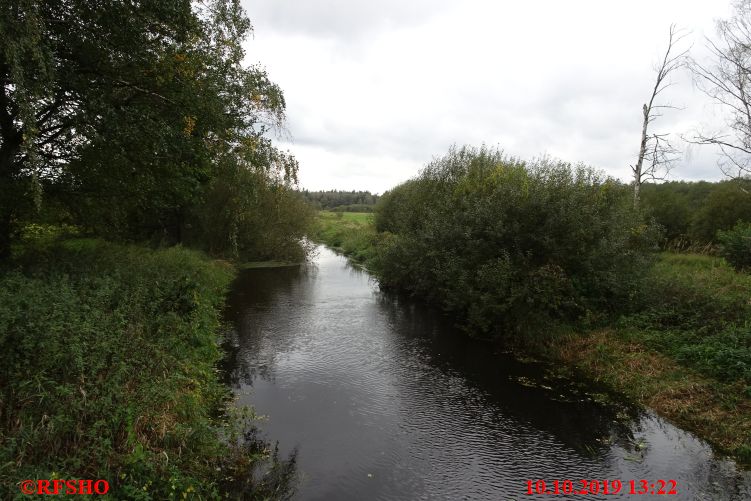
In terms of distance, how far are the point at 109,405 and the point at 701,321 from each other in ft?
46.8

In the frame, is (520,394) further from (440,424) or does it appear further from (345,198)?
(345,198)

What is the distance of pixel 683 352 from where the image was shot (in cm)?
1132

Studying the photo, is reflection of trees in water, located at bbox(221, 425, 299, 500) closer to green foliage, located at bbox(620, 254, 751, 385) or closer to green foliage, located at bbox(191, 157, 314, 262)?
green foliage, located at bbox(620, 254, 751, 385)

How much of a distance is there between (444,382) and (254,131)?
9972 mm

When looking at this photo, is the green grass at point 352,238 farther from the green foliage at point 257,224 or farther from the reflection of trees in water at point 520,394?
the reflection of trees in water at point 520,394

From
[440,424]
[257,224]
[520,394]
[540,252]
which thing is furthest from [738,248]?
[257,224]

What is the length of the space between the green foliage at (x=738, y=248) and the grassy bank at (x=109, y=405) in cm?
1906

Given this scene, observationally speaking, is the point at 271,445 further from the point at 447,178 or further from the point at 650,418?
the point at 447,178

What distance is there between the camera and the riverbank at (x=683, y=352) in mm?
9188

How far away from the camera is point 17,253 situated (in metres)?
14.0

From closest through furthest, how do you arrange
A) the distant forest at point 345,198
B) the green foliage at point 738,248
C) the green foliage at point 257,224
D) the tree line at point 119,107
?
the tree line at point 119,107
the green foliage at point 738,248
the green foliage at point 257,224
the distant forest at point 345,198

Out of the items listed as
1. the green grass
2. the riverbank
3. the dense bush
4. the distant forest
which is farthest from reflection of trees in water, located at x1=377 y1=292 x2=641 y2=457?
the distant forest

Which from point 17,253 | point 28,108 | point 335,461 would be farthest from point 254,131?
point 335,461

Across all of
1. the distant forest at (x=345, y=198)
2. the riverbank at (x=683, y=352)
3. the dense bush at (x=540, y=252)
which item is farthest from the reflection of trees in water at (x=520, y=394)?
the distant forest at (x=345, y=198)
